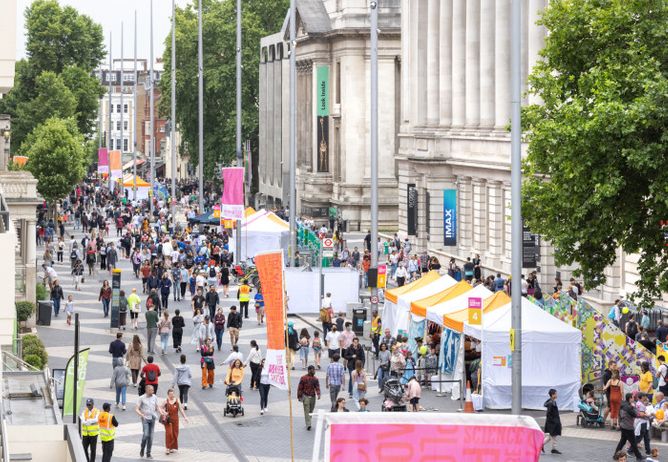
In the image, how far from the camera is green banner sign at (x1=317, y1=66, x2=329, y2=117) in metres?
90.5

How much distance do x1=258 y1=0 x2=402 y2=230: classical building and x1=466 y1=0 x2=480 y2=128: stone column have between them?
2198 cm

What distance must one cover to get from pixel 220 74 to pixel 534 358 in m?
83.6

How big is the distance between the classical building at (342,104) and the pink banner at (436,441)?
75130 millimetres

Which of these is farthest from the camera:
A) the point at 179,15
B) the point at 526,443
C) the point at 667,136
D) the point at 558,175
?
the point at 179,15

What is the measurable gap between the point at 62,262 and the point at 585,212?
144ft

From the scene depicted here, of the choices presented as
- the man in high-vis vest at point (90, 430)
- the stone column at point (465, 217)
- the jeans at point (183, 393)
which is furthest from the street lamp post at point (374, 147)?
the stone column at point (465, 217)

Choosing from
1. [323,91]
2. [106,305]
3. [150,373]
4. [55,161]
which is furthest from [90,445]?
[323,91]

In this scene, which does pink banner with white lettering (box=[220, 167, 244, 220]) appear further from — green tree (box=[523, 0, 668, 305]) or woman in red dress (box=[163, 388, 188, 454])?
woman in red dress (box=[163, 388, 188, 454])

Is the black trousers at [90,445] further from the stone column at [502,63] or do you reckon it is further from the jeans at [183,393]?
the stone column at [502,63]

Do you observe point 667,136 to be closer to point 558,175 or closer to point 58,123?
point 558,175

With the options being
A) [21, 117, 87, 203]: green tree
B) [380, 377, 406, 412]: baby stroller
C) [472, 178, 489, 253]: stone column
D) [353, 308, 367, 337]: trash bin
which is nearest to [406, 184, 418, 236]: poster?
[472, 178, 489, 253]: stone column

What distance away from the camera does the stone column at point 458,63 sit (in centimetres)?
6894

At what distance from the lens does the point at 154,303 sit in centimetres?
4516

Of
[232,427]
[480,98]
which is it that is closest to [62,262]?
[480,98]
